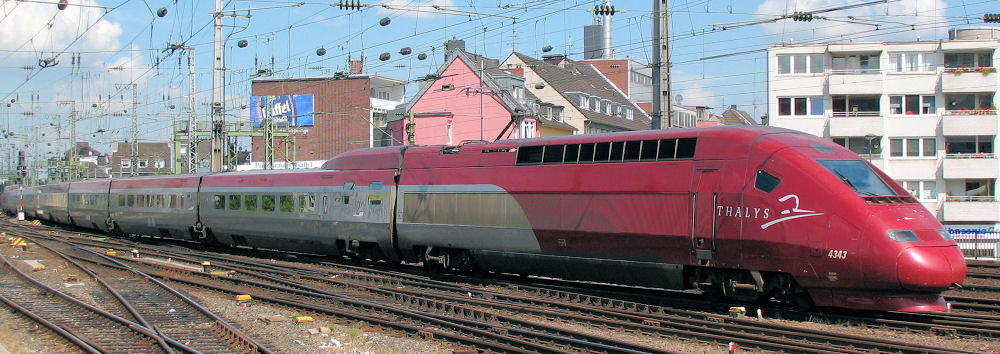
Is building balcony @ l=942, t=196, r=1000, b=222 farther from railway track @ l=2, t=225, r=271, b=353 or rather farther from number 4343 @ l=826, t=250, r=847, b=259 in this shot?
railway track @ l=2, t=225, r=271, b=353

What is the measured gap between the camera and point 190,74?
1873 inches

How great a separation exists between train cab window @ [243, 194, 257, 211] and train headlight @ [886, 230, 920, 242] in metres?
19.5

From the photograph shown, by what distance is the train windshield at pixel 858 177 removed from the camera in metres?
13.0

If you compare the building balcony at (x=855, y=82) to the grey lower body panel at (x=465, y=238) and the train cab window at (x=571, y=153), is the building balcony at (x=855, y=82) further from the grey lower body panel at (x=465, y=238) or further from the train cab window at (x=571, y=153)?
the train cab window at (x=571, y=153)

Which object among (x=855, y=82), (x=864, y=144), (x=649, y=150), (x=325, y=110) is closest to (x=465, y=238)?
(x=649, y=150)

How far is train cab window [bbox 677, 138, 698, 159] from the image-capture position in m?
14.6

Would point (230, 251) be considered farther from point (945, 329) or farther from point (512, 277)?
point (945, 329)

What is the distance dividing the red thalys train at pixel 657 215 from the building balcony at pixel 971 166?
3192 cm

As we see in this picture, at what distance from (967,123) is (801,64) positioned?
832 centimetres

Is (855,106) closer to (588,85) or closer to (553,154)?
(588,85)

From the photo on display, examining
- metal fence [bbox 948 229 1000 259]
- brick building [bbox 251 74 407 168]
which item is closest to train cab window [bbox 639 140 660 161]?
metal fence [bbox 948 229 1000 259]

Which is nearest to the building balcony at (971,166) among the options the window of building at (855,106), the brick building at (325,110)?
the window of building at (855,106)

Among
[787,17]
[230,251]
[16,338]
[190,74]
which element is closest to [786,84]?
[787,17]

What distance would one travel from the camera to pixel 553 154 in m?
17.0
